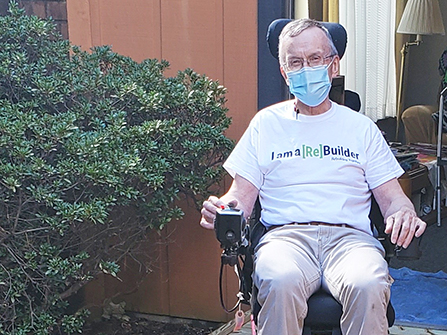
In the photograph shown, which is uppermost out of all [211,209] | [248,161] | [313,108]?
[313,108]

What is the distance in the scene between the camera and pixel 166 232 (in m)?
3.51

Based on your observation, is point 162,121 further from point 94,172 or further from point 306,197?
point 306,197

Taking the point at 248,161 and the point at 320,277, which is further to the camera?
the point at 248,161

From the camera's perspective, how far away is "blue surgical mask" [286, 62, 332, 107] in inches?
95.6

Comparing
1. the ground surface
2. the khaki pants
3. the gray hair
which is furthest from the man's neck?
the ground surface

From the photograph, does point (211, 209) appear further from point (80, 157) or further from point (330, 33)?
point (330, 33)

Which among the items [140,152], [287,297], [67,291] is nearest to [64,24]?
[140,152]

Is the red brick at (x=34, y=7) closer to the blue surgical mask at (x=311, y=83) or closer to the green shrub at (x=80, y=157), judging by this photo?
the green shrub at (x=80, y=157)

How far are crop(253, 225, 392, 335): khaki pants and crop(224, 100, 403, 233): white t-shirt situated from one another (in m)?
0.09

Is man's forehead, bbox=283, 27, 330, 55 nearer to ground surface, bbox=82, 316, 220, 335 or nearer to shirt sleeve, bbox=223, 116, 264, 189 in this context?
shirt sleeve, bbox=223, 116, 264, 189

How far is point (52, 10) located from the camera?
12.0 feet

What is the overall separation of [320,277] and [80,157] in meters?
1.06

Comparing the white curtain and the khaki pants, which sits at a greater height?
the white curtain

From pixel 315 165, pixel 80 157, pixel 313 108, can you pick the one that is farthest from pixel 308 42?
pixel 80 157
